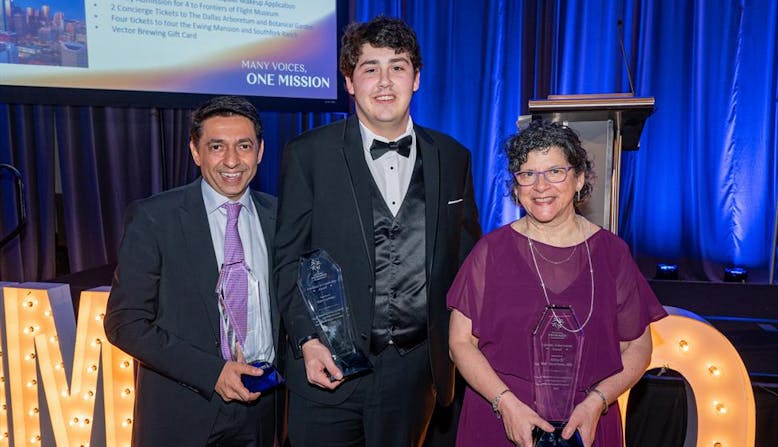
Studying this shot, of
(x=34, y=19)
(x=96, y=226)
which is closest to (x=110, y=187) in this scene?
(x=96, y=226)

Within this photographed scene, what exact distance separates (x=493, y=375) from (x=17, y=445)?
2278 mm

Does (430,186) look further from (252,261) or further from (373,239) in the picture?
(252,261)

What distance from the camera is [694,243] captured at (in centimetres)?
585

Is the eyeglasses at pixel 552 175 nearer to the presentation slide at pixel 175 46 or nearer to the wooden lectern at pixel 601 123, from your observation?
the wooden lectern at pixel 601 123

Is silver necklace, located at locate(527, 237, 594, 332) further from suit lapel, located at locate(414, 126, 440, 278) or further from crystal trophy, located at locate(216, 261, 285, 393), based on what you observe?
crystal trophy, located at locate(216, 261, 285, 393)

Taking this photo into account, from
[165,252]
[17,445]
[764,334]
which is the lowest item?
[17,445]

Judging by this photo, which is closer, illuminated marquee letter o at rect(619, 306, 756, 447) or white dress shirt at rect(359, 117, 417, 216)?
white dress shirt at rect(359, 117, 417, 216)

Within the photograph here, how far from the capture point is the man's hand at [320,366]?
63.8 inches

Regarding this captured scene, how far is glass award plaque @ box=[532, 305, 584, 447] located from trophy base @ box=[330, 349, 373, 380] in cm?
47

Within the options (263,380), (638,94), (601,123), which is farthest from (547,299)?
(638,94)

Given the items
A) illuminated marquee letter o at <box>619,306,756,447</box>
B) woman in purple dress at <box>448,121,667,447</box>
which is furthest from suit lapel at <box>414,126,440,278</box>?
illuminated marquee letter o at <box>619,306,756,447</box>

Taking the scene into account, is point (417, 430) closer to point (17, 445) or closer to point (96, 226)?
point (17, 445)

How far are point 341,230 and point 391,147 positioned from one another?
1.03 ft

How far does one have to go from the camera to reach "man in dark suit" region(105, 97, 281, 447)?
1.75 m
